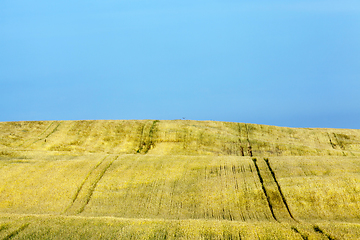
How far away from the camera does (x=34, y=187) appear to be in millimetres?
27938

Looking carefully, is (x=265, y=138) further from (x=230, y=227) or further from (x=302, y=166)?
(x=230, y=227)

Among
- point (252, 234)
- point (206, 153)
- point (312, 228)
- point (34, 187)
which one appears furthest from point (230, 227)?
point (206, 153)

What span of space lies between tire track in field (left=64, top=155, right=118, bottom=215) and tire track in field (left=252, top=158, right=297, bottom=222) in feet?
40.1

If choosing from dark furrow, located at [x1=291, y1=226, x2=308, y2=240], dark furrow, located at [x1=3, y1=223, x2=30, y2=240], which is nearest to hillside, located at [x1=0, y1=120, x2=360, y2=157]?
dark furrow, located at [x1=3, y1=223, x2=30, y2=240]

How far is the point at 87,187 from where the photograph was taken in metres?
27.6

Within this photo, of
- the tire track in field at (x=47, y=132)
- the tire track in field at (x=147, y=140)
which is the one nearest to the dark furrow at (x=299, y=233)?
the tire track in field at (x=147, y=140)

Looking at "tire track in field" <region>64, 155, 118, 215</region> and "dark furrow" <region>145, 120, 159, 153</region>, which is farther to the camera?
"dark furrow" <region>145, 120, 159, 153</region>

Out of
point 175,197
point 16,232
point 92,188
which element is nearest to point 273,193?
point 175,197

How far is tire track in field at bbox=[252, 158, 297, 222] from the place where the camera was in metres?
23.8

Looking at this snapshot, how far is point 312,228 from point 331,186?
6136mm

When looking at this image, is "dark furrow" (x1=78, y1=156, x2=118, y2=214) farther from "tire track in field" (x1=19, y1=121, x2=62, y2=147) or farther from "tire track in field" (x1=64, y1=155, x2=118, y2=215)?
"tire track in field" (x1=19, y1=121, x2=62, y2=147)

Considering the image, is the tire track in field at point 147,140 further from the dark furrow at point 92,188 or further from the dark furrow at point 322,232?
the dark furrow at point 322,232

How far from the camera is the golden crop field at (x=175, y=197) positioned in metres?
20.7

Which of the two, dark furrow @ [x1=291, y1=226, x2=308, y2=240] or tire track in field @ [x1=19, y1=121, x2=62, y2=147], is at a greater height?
tire track in field @ [x1=19, y1=121, x2=62, y2=147]
